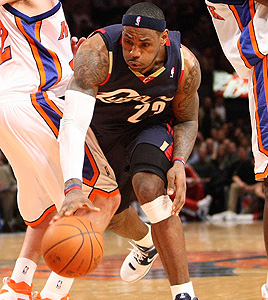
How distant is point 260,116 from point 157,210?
2.82ft

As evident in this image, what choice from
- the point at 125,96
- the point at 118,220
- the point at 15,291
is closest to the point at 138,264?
the point at 118,220

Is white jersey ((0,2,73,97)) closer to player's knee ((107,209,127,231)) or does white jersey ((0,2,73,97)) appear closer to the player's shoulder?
the player's shoulder

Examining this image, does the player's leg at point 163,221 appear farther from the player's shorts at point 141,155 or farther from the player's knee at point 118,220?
the player's knee at point 118,220

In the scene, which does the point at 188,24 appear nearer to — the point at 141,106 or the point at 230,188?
the point at 230,188

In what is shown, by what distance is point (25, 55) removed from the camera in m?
3.64

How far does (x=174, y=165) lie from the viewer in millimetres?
3477

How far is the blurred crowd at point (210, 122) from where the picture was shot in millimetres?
12750

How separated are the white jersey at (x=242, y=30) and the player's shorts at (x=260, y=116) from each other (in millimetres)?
86

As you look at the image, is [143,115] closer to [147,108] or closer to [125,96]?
[147,108]

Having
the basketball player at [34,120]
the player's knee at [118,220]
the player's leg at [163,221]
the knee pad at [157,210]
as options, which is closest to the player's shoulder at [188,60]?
the player's leg at [163,221]

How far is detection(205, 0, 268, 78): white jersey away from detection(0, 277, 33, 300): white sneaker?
1956mm

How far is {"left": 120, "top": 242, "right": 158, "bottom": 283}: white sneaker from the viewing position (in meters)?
4.49

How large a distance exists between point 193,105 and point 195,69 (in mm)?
249

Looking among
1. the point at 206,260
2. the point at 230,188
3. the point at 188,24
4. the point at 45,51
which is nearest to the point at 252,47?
the point at 45,51
